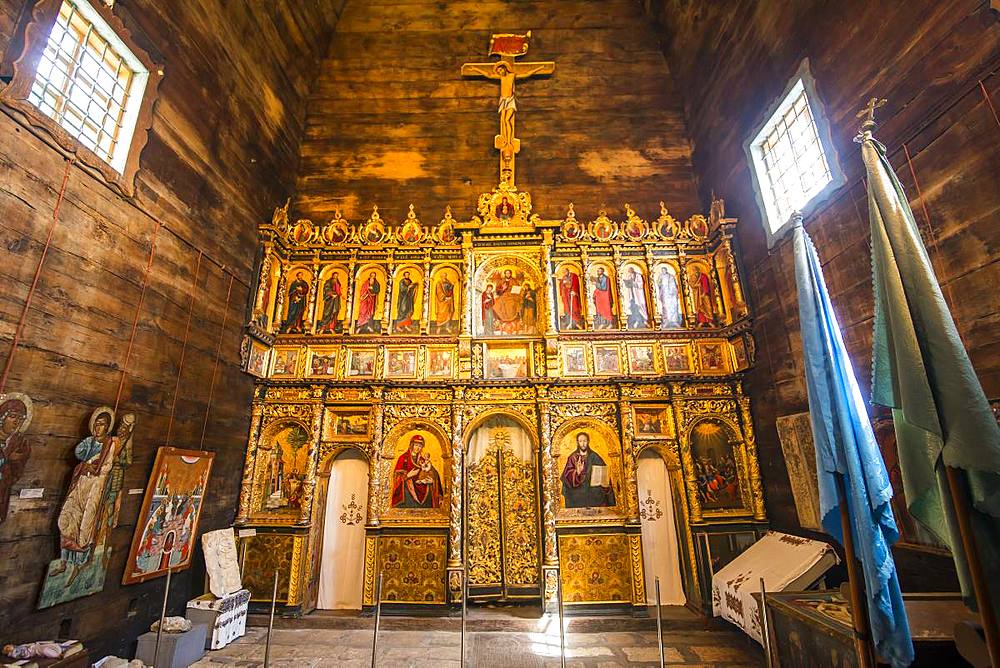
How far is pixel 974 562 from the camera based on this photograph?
2049mm

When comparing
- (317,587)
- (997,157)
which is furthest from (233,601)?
(997,157)

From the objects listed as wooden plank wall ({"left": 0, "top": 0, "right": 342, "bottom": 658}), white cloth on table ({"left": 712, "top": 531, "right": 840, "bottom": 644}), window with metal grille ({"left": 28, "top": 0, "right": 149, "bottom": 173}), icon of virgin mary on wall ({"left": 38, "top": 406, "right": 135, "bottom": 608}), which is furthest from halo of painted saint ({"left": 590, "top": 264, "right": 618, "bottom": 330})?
window with metal grille ({"left": 28, "top": 0, "right": 149, "bottom": 173})

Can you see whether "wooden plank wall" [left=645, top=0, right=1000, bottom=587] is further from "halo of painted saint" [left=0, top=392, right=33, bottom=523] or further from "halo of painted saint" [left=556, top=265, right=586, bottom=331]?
"halo of painted saint" [left=0, top=392, right=33, bottom=523]

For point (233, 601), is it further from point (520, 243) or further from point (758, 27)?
point (758, 27)

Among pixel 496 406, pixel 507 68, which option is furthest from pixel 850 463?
pixel 507 68

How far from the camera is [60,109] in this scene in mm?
4965

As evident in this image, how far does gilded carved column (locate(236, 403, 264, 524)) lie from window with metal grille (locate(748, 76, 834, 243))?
385 inches

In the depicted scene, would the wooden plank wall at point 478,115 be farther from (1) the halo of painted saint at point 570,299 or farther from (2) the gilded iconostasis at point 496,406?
(1) the halo of painted saint at point 570,299

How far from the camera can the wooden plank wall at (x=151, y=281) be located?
4.34 meters

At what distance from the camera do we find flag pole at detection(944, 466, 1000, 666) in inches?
77.7

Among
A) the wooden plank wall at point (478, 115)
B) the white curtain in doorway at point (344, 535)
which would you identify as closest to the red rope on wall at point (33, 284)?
the white curtain in doorway at point (344, 535)

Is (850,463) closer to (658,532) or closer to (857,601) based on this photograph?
(857,601)

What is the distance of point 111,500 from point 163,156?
4.77 m

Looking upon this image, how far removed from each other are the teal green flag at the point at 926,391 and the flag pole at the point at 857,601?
500mm
